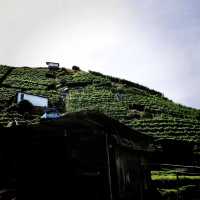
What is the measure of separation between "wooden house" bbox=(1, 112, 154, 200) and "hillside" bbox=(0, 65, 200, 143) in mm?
15606

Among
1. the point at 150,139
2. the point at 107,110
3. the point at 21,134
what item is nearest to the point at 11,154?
the point at 21,134

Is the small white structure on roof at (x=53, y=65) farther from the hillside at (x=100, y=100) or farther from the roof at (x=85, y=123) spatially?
the roof at (x=85, y=123)

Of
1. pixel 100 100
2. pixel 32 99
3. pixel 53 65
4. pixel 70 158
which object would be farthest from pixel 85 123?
pixel 53 65

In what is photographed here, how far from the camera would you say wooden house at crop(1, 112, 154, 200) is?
923cm

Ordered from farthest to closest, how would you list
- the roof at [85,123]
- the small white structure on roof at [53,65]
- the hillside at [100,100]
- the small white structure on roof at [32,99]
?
the small white structure on roof at [53,65] → the small white structure on roof at [32,99] → the hillside at [100,100] → the roof at [85,123]

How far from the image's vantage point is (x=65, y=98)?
37.5 m

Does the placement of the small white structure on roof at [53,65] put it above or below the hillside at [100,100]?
above

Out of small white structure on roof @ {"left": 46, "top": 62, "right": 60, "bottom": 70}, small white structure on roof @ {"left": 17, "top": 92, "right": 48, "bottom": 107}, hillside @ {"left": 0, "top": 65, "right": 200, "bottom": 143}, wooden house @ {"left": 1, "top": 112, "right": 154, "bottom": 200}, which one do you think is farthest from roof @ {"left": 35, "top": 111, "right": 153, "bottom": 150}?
small white structure on roof @ {"left": 46, "top": 62, "right": 60, "bottom": 70}

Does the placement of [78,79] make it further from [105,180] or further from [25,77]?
[105,180]

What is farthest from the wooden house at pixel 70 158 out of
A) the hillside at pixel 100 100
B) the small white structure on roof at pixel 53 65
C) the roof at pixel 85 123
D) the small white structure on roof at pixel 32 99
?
the small white structure on roof at pixel 53 65

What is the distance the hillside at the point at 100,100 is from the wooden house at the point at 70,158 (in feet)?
51.2

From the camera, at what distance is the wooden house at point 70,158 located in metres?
9.23

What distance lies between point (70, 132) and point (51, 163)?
1.07 meters

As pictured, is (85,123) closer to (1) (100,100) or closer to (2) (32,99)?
(2) (32,99)
